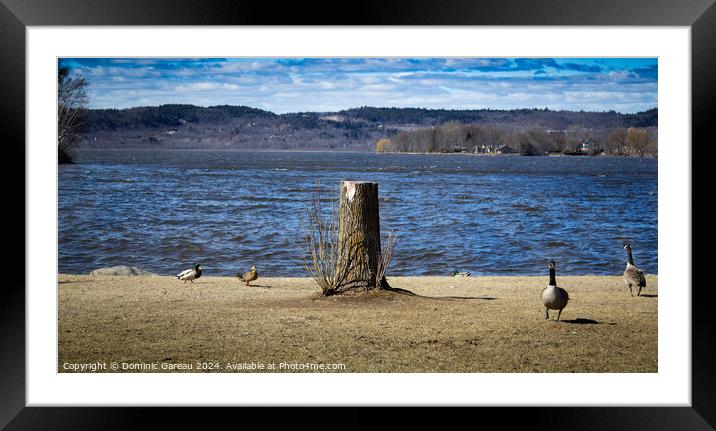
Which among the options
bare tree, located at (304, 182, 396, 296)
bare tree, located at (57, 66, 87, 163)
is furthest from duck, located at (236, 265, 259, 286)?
bare tree, located at (57, 66, 87, 163)

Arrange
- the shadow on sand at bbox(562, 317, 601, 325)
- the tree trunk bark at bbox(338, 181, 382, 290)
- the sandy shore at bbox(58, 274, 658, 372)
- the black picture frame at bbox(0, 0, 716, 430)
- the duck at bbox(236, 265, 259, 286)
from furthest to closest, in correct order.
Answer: the duck at bbox(236, 265, 259, 286) < the tree trunk bark at bbox(338, 181, 382, 290) < the shadow on sand at bbox(562, 317, 601, 325) < the sandy shore at bbox(58, 274, 658, 372) < the black picture frame at bbox(0, 0, 716, 430)

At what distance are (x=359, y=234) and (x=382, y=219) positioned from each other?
7.72 m

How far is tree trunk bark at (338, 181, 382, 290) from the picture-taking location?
7.45 m

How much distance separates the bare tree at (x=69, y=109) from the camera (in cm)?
956

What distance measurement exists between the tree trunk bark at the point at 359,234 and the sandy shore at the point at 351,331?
25 cm

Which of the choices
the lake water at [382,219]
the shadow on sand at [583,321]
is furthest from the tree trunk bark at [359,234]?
the shadow on sand at [583,321]

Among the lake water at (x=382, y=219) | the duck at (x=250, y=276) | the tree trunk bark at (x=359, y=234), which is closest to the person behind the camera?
the tree trunk bark at (x=359, y=234)

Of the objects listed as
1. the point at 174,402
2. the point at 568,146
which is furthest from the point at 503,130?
the point at 174,402

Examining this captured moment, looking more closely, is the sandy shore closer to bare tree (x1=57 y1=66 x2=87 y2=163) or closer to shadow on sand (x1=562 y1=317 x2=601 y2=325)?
shadow on sand (x1=562 y1=317 x2=601 y2=325)

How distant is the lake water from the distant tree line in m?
0.49
